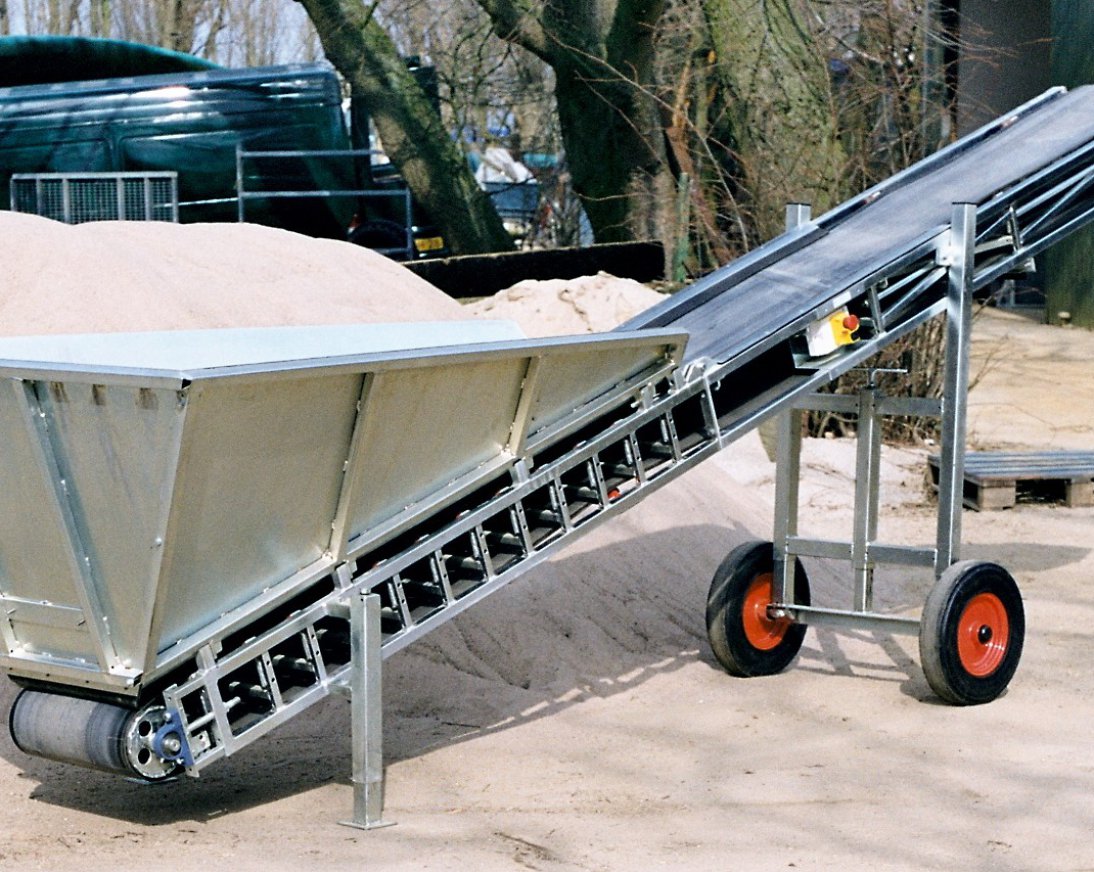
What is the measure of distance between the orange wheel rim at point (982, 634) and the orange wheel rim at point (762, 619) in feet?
3.01

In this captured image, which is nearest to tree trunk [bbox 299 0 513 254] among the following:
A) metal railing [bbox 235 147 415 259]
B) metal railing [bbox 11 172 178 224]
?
metal railing [bbox 235 147 415 259]

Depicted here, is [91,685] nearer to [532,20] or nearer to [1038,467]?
[1038,467]

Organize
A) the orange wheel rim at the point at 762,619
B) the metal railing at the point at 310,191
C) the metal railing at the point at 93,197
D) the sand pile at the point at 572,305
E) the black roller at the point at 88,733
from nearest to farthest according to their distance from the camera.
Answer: the black roller at the point at 88,733 → the orange wheel rim at the point at 762,619 → the sand pile at the point at 572,305 → the metal railing at the point at 93,197 → the metal railing at the point at 310,191

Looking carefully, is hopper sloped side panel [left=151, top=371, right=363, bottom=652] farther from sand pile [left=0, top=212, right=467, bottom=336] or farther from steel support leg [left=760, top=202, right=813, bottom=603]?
sand pile [left=0, top=212, right=467, bottom=336]

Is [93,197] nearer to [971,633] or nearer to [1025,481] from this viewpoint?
[1025,481]

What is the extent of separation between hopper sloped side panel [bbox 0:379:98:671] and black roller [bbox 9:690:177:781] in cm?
15

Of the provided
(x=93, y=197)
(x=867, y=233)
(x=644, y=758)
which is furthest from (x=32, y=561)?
(x=93, y=197)

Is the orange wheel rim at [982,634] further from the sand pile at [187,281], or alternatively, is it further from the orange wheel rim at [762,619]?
the sand pile at [187,281]

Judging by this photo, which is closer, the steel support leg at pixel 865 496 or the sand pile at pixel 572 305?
the steel support leg at pixel 865 496

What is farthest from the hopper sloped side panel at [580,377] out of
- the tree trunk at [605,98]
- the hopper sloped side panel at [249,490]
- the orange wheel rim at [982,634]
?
the tree trunk at [605,98]

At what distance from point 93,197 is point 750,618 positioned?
33.6ft

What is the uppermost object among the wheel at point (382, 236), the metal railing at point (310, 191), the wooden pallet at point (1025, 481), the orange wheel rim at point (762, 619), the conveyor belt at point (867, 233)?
the conveyor belt at point (867, 233)

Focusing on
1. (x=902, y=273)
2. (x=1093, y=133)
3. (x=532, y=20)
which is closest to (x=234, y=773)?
(x=902, y=273)

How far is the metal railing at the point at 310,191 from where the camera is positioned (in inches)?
682
